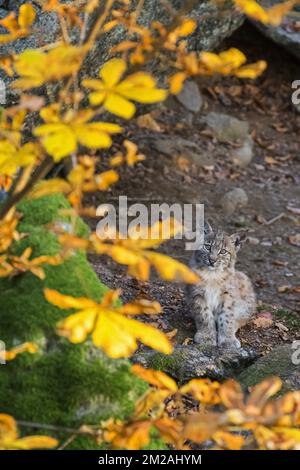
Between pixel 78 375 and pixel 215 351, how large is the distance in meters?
2.53

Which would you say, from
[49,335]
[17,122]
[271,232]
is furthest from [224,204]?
[17,122]

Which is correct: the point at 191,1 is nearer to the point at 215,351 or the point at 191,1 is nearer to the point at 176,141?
the point at 215,351

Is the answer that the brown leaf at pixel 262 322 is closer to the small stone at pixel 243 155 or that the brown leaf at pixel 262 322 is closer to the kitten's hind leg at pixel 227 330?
the kitten's hind leg at pixel 227 330

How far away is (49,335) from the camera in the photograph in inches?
147

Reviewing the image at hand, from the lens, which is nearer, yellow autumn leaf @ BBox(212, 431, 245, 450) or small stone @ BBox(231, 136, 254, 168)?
yellow autumn leaf @ BBox(212, 431, 245, 450)

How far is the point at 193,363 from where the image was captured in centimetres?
562

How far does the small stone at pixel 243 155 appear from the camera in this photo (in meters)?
12.2

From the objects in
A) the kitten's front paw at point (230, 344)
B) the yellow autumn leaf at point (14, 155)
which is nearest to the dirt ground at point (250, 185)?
the kitten's front paw at point (230, 344)

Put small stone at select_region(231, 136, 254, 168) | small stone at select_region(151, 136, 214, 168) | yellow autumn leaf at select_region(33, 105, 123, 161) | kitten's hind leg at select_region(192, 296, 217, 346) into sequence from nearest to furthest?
1. yellow autumn leaf at select_region(33, 105, 123, 161)
2. kitten's hind leg at select_region(192, 296, 217, 346)
3. small stone at select_region(151, 136, 214, 168)
4. small stone at select_region(231, 136, 254, 168)

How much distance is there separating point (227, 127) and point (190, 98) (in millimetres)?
762

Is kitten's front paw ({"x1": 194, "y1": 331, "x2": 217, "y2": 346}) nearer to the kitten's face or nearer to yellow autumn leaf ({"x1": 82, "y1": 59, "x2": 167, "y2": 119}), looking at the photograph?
the kitten's face

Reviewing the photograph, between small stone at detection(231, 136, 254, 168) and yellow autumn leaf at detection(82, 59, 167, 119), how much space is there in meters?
10.1

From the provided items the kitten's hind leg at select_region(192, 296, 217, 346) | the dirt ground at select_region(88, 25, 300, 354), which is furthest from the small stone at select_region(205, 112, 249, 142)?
the kitten's hind leg at select_region(192, 296, 217, 346)

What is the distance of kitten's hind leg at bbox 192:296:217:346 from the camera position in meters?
6.80
